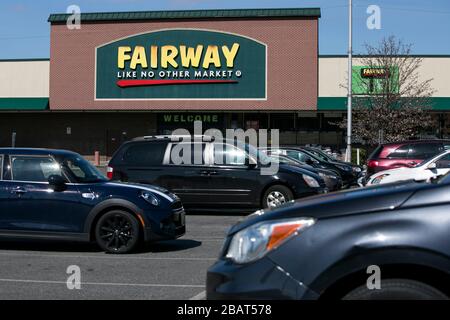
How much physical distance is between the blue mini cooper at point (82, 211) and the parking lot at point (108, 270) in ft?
0.99

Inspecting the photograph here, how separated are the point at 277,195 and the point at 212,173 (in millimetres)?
1543

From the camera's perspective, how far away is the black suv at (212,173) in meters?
13.8

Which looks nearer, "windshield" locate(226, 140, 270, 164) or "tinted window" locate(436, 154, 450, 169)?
"windshield" locate(226, 140, 270, 164)

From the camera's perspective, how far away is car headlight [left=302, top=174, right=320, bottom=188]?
1373 centimetres

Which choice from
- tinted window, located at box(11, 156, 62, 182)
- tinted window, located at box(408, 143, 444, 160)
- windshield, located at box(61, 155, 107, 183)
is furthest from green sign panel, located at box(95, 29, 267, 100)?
tinted window, located at box(11, 156, 62, 182)

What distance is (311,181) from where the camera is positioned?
1379cm

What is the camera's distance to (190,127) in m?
42.4

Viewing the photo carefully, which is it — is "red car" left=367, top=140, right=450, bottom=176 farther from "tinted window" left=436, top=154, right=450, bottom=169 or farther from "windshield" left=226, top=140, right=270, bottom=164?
"windshield" left=226, top=140, right=270, bottom=164

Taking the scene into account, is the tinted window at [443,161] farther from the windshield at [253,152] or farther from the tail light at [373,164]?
the windshield at [253,152]

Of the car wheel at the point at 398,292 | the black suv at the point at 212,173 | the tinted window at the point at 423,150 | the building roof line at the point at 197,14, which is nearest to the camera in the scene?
the car wheel at the point at 398,292

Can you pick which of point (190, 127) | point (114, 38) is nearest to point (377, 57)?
point (190, 127)

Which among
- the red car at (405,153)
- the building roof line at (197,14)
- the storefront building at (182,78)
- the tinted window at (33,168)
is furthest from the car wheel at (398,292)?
the building roof line at (197,14)

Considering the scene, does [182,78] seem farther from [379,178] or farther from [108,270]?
[108,270]
